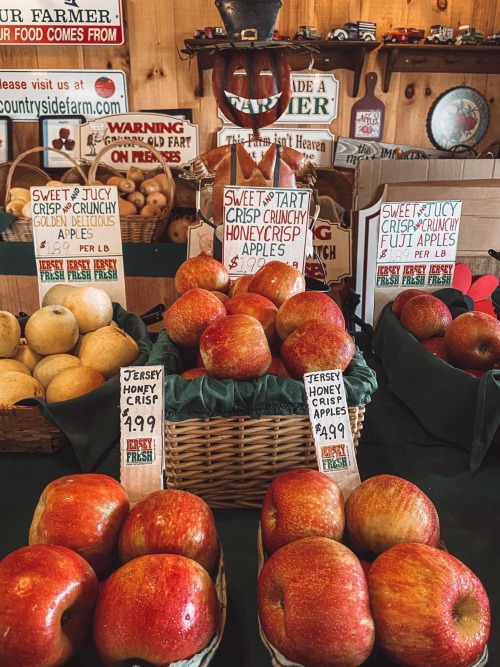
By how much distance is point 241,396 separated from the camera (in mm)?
867

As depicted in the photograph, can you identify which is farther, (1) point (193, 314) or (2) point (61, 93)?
(2) point (61, 93)

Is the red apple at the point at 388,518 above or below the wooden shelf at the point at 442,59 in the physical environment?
below

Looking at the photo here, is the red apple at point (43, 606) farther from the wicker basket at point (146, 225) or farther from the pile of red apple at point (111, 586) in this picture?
the wicker basket at point (146, 225)

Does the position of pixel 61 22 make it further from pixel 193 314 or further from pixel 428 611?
pixel 428 611

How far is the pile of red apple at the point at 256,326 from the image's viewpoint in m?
0.91

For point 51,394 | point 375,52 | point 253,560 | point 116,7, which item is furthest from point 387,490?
point 116,7

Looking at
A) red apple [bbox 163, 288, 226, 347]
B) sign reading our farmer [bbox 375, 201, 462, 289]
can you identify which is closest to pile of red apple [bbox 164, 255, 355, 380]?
red apple [bbox 163, 288, 226, 347]

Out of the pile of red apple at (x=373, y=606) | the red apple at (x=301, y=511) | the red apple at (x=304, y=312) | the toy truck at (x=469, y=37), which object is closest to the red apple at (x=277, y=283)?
the red apple at (x=304, y=312)

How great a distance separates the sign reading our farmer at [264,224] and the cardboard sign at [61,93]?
239cm

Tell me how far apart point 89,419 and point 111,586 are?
56cm

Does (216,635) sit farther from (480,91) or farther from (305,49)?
(480,91)

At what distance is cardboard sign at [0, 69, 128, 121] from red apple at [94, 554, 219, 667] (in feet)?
11.0

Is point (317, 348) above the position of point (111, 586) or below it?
Result: above

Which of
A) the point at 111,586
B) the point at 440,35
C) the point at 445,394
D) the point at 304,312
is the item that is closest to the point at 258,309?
the point at 304,312
